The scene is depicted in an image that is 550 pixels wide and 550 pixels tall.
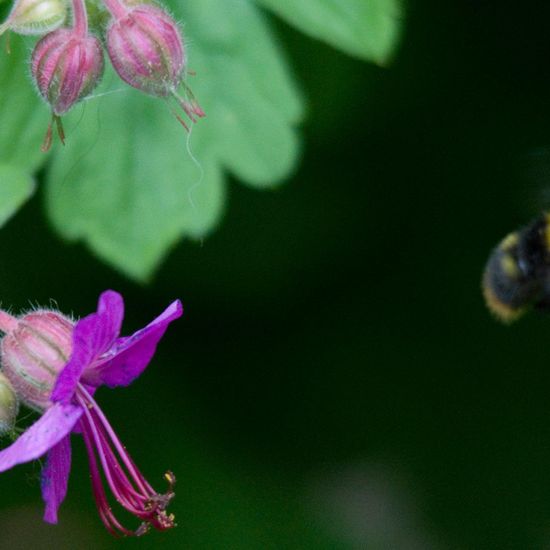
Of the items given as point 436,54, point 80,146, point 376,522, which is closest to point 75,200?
point 80,146

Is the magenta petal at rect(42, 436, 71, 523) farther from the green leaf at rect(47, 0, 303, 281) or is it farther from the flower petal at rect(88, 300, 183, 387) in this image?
the green leaf at rect(47, 0, 303, 281)

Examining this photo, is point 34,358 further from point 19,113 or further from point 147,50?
point 19,113

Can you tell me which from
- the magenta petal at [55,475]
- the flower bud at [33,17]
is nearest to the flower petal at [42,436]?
the magenta petal at [55,475]

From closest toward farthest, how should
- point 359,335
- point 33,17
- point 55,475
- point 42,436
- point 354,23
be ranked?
point 42,436, point 55,475, point 33,17, point 354,23, point 359,335

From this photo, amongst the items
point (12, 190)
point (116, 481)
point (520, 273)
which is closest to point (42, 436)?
point (116, 481)

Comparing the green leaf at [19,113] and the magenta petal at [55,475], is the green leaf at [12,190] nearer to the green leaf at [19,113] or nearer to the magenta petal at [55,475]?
the green leaf at [19,113]

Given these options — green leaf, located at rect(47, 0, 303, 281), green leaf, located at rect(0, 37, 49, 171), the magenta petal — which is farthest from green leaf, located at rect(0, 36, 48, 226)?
the magenta petal

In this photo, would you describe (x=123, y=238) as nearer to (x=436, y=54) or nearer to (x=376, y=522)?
(x=436, y=54)
